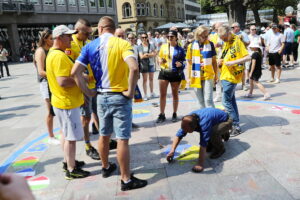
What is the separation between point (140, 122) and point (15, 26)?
1200 inches

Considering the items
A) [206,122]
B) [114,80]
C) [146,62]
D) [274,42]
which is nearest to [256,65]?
→ [146,62]

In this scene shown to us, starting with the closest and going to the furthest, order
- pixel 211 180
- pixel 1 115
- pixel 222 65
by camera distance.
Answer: pixel 211 180
pixel 222 65
pixel 1 115

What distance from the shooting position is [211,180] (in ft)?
11.6

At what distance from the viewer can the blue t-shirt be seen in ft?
12.4

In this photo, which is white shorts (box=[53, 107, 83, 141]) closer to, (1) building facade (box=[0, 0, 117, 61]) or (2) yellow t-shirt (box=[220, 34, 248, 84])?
(2) yellow t-shirt (box=[220, 34, 248, 84])

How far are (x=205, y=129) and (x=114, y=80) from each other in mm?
1342

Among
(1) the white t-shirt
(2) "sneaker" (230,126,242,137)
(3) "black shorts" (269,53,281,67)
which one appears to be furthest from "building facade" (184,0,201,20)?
(2) "sneaker" (230,126,242,137)

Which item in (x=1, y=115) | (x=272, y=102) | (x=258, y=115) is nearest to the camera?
(x=258, y=115)

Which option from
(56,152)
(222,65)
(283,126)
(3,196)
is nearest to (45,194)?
(56,152)

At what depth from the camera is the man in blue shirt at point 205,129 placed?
376cm

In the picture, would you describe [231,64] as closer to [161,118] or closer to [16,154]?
[161,118]

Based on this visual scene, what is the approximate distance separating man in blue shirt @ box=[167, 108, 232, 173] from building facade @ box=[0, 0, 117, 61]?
31.1 m

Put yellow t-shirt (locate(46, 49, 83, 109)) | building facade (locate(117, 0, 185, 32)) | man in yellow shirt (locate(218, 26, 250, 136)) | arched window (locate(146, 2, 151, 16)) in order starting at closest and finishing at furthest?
yellow t-shirt (locate(46, 49, 83, 109)) → man in yellow shirt (locate(218, 26, 250, 136)) → building facade (locate(117, 0, 185, 32)) → arched window (locate(146, 2, 151, 16))

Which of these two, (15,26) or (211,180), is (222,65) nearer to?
(211,180)
